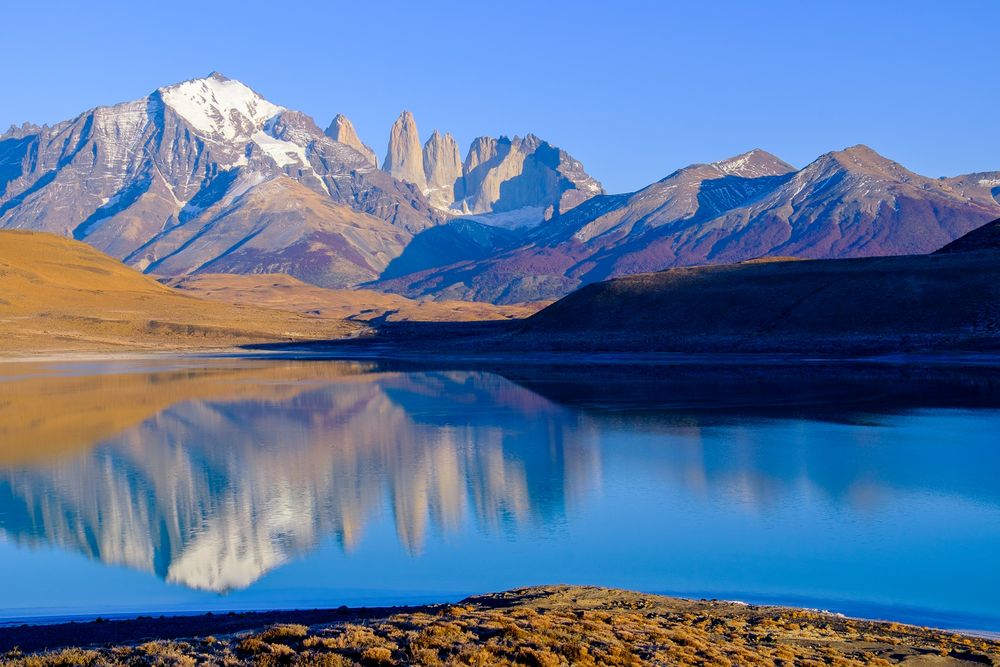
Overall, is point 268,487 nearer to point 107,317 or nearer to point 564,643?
point 564,643

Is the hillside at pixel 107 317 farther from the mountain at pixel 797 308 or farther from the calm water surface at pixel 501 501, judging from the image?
the calm water surface at pixel 501 501

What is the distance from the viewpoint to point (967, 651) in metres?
15.0

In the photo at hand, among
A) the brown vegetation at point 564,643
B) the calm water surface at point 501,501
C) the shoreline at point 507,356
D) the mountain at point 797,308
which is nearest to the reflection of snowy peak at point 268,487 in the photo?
the calm water surface at point 501,501

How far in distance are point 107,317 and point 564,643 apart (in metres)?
131

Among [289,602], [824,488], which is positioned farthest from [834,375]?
[289,602]

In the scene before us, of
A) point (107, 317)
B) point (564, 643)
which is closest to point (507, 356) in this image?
point (107, 317)

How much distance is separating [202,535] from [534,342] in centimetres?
9001

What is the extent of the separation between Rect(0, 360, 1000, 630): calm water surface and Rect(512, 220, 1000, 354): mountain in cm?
3772

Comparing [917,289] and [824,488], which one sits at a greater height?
[917,289]

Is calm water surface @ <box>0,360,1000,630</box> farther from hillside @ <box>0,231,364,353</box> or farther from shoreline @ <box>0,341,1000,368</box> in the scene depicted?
hillside @ <box>0,231,364,353</box>

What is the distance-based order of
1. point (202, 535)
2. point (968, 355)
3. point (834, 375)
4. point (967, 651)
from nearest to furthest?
point (967, 651), point (202, 535), point (834, 375), point (968, 355)

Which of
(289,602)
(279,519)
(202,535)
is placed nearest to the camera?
(289,602)

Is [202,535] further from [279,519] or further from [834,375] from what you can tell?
[834,375]

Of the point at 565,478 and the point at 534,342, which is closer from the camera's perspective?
the point at 565,478
